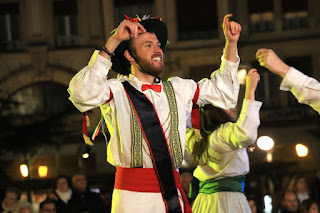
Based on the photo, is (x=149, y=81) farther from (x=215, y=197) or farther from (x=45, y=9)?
(x=45, y=9)

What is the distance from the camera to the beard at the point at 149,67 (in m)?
4.19

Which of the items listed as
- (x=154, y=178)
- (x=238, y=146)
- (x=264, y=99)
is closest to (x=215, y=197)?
(x=238, y=146)

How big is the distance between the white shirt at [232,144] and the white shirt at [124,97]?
1.94ft

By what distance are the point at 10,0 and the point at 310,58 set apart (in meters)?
9.35

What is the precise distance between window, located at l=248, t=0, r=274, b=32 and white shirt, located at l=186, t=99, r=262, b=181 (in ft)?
48.5

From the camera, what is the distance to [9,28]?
67.7ft

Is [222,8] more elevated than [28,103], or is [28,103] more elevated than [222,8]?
[222,8]

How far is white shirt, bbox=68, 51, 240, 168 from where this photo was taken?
12.7 feet

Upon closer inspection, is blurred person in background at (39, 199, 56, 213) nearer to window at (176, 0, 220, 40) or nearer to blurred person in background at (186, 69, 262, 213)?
blurred person in background at (186, 69, 262, 213)

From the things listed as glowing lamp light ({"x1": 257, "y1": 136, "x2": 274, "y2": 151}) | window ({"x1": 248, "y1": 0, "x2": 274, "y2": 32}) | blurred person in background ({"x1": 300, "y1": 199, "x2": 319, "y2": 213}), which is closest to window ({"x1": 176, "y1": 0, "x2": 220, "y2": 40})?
window ({"x1": 248, "y1": 0, "x2": 274, "y2": 32})

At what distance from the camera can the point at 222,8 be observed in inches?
771

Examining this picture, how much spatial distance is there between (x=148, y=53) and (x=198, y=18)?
16.0 m

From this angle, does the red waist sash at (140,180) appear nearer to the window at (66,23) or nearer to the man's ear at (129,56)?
the man's ear at (129,56)

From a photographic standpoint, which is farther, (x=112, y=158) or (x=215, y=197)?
(x=215, y=197)
